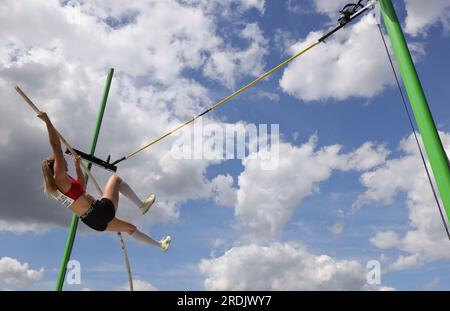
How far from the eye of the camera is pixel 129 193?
24.7ft

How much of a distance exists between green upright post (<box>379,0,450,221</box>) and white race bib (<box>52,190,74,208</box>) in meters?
5.54

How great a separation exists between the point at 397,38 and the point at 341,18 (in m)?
1.49

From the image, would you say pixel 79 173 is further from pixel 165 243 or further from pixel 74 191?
pixel 165 243

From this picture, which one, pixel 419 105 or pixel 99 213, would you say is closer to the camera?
pixel 419 105

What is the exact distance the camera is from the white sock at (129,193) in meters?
7.36

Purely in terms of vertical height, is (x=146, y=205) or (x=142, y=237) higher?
(x=146, y=205)

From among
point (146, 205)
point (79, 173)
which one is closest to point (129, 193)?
point (146, 205)

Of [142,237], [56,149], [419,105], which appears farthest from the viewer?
[142,237]

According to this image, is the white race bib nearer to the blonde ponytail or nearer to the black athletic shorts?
the blonde ponytail

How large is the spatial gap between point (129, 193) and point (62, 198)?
1318 mm

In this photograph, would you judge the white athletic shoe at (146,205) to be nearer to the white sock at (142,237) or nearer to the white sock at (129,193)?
the white sock at (129,193)

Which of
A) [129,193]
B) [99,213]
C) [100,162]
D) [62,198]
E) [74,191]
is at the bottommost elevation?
[99,213]
